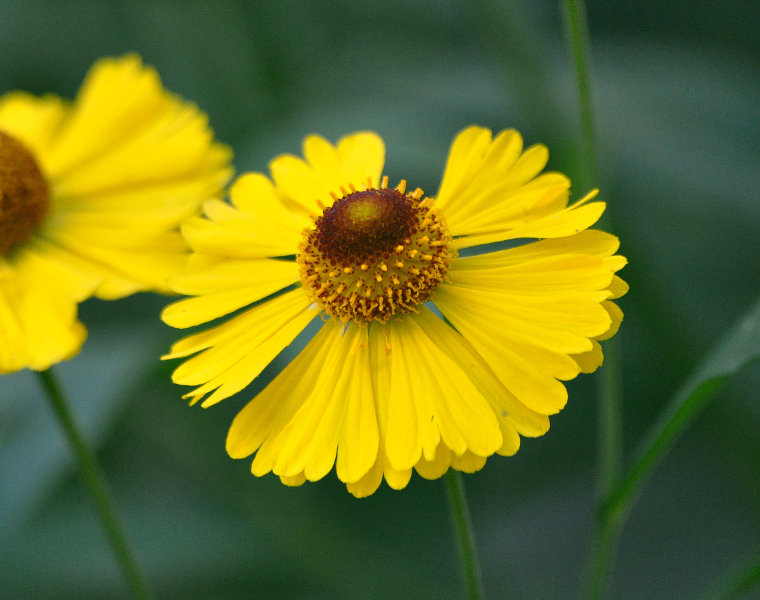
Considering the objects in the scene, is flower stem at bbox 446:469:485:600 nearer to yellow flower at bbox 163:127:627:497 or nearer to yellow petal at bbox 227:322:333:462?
yellow flower at bbox 163:127:627:497

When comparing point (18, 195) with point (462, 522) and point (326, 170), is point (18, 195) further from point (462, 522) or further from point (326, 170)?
point (462, 522)

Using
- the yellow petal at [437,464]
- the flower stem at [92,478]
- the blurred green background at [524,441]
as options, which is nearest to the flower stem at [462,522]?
the yellow petal at [437,464]

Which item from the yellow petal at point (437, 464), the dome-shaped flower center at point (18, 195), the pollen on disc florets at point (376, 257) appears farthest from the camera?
the dome-shaped flower center at point (18, 195)

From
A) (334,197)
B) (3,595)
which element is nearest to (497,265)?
(334,197)

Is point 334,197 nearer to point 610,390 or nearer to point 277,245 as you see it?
point 277,245

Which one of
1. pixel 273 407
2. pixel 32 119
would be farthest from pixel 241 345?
pixel 32 119

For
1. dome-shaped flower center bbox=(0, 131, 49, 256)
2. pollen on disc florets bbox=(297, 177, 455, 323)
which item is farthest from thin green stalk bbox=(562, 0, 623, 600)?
dome-shaped flower center bbox=(0, 131, 49, 256)

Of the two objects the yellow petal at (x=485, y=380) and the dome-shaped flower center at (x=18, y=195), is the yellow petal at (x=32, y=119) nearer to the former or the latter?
the dome-shaped flower center at (x=18, y=195)
